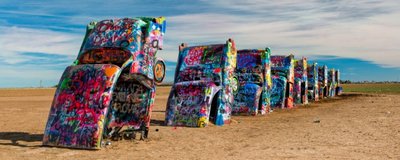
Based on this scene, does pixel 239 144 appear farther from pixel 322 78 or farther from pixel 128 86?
pixel 322 78

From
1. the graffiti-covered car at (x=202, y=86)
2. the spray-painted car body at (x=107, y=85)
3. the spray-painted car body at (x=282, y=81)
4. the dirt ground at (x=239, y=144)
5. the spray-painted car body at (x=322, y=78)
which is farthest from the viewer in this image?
the spray-painted car body at (x=322, y=78)

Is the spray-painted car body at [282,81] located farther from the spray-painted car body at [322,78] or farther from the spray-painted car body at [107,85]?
the spray-painted car body at [107,85]

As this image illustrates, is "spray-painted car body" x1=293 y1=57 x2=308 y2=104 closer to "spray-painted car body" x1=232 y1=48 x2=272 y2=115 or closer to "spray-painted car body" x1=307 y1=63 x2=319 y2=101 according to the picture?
"spray-painted car body" x1=307 y1=63 x2=319 y2=101

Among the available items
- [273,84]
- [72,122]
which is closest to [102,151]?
[72,122]

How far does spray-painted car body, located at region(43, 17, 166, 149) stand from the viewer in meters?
9.54

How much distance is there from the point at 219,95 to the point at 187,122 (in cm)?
163

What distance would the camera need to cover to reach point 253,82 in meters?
20.7

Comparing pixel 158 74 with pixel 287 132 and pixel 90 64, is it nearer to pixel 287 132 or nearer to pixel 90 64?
pixel 90 64

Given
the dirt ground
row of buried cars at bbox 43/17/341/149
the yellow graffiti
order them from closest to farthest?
the dirt ground → row of buried cars at bbox 43/17/341/149 → the yellow graffiti

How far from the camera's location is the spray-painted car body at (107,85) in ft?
31.3

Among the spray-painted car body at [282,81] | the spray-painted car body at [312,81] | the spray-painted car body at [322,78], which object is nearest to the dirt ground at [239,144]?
the spray-painted car body at [282,81]

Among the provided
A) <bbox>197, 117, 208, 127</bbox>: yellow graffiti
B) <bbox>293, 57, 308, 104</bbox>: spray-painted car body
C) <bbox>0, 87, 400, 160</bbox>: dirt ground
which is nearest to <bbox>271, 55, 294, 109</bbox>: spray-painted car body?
<bbox>293, 57, 308, 104</bbox>: spray-painted car body

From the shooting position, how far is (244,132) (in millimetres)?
13172

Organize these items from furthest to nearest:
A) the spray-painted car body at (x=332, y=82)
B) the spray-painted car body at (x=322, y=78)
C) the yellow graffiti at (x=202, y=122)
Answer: the spray-painted car body at (x=332, y=82) → the spray-painted car body at (x=322, y=78) → the yellow graffiti at (x=202, y=122)
